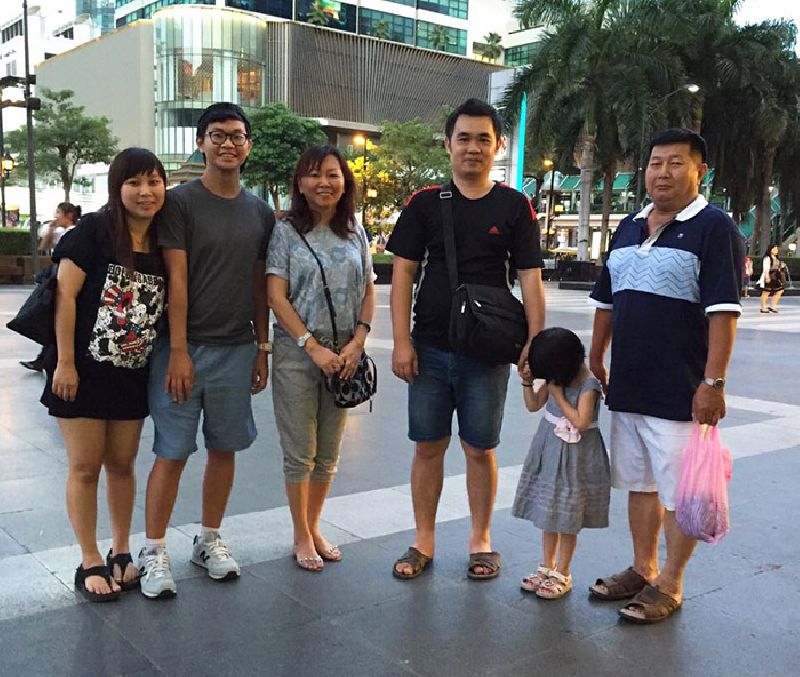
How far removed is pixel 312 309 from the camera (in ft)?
11.5

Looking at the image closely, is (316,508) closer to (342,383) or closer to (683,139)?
(342,383)

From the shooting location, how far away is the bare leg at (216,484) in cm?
360

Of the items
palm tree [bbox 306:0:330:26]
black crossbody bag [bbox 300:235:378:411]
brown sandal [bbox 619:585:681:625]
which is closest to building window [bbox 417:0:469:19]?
palm tree [bbox 306:0:330:26]

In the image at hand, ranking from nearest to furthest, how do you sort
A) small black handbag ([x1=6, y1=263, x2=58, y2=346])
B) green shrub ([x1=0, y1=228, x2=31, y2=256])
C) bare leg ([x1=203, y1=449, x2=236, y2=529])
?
small black handbag ([x1=6, y1=263, x2=58, y2=346])
bare leg ([x1=203, y1=449, x2=236, y2=529])
green shrub ([x1=0, y1=228, x2=31, y2=256])

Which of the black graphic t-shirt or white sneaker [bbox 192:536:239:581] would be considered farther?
white sneaker [bbox 192:536:239:581]

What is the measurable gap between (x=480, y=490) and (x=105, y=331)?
5.82ft

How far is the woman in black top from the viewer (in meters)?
3.14

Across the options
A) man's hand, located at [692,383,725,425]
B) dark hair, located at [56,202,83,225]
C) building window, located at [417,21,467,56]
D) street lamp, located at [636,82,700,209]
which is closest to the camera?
man's hand, located at [692,383,725,425]

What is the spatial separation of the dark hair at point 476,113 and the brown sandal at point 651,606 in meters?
2.05

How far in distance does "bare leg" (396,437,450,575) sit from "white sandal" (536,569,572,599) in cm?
59

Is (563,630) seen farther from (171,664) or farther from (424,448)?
(171,664)

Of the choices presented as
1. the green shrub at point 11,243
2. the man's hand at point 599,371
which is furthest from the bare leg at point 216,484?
the green shrub at point 11,243

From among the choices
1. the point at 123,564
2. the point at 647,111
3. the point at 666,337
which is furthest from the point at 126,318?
the point at 647,111

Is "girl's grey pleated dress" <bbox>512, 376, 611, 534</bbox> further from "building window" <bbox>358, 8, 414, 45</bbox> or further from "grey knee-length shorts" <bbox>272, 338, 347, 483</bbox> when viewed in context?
"building window" <bbox>358, 8, 414, 45</bbox>
